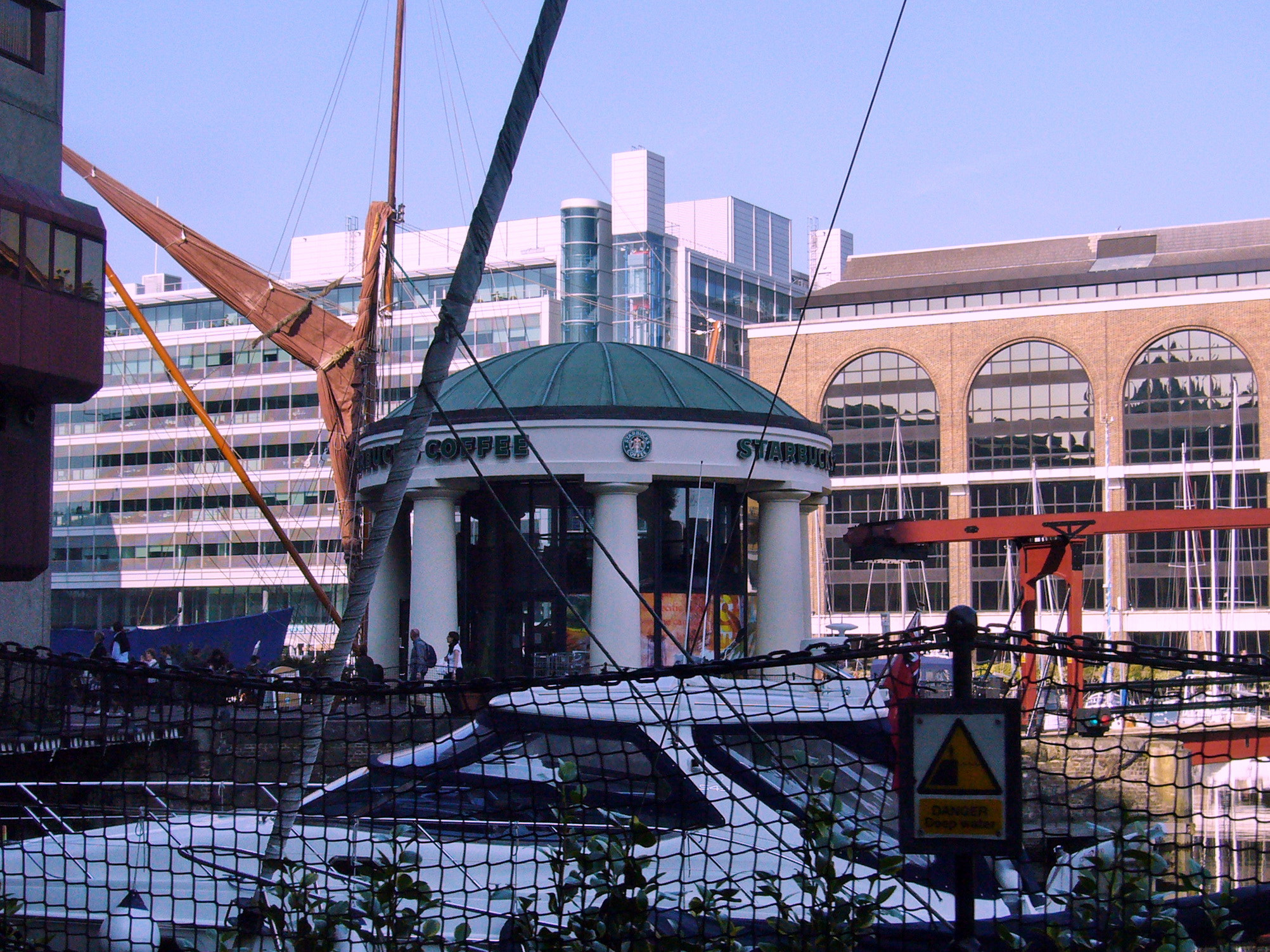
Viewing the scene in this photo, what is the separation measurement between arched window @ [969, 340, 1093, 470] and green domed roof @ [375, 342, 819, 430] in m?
43.4

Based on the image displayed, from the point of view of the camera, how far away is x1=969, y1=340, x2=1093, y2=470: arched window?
67000 millimetres

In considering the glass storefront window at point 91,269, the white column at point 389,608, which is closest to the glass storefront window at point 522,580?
the white column at point 389,608

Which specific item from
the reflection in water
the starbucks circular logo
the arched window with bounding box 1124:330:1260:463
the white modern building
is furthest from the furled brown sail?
the arched window with bounding box 1124:330:1260:463

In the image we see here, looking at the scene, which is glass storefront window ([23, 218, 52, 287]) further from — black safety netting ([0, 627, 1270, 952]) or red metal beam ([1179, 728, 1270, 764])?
red metal beam ([1179, 728, 1270, 764])

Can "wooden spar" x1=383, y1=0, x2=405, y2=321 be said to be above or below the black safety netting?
above

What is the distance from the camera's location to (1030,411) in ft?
223

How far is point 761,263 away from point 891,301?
4580cm

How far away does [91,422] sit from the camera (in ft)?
282

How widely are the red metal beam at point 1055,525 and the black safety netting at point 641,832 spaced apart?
1325cm

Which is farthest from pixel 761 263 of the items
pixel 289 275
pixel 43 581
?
pixel 43 581

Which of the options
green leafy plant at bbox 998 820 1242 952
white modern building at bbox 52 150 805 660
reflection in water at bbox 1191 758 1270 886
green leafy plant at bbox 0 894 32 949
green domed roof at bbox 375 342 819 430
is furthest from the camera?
white modern building at bbox 52 150 805 660

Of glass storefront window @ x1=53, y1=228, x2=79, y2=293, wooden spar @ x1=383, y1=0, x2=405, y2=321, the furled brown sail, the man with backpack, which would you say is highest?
wooden spar @ x1=383, y1=0, x2=405, y2=321

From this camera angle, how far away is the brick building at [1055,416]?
6328 cm

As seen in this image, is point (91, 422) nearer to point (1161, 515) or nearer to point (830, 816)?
point (1161, 515)
